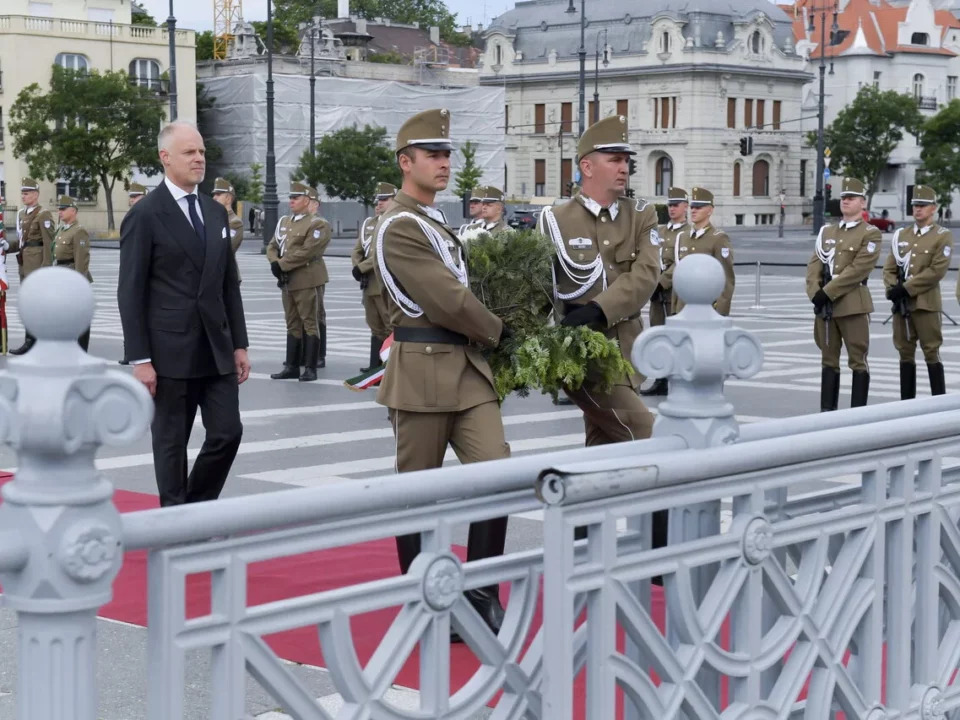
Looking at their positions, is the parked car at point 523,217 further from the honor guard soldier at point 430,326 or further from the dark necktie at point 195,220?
the honor guard soldier at point 430,326

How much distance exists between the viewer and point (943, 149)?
297ft

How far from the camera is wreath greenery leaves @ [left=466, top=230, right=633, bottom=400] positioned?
6.04 meters

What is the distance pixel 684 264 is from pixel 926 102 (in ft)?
361

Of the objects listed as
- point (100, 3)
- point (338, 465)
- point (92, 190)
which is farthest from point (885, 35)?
point (338, 465)

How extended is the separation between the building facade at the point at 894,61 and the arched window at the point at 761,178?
4.53m

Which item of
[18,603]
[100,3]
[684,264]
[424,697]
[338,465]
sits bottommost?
[338,465]

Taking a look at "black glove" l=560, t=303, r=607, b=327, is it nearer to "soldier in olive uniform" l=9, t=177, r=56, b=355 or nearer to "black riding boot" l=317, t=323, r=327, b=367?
"black riding boot" l=317, t=323, r=327, b=367

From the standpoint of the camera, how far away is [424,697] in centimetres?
305

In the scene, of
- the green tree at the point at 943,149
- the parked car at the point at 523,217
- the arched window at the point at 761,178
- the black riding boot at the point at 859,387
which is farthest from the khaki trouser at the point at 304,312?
the arched window at the point at 761,178

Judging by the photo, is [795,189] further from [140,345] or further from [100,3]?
[140,345]

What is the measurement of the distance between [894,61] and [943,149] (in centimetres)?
1976

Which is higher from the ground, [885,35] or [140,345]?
[885,35]

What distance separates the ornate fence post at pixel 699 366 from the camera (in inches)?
140

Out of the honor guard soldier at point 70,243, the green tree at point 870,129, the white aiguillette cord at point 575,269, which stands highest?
the green tree at point 870,129
